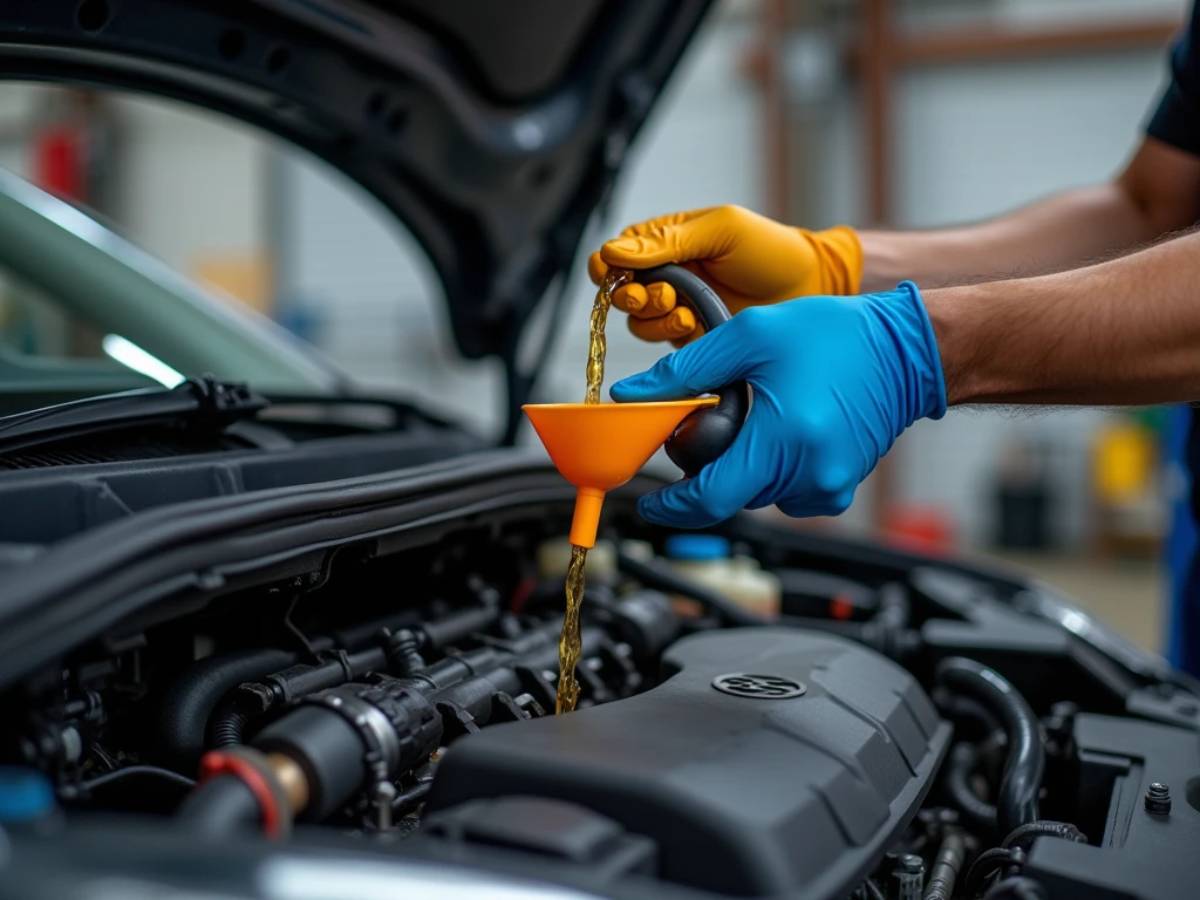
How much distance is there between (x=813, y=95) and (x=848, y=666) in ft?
19.2

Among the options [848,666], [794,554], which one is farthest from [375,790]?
[794,554]

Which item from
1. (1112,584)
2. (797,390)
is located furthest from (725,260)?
(1112,584)

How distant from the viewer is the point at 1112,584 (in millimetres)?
5855

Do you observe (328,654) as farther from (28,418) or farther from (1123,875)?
(1123,875)

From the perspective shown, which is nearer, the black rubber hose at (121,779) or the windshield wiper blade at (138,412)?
the black rubber hose at (121,779)

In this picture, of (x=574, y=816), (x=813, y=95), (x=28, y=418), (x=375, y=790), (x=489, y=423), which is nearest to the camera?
(x=574, y=816)

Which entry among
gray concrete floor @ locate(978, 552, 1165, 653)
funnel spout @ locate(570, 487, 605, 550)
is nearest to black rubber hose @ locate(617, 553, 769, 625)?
funnel spout @ locate(570, 487, 605, 550)

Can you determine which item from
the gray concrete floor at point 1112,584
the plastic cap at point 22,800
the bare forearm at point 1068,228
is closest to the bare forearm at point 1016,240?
the bare forearm at point 1068,228

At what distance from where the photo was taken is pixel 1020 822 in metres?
1.03

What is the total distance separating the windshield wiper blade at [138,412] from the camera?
100 centimetres

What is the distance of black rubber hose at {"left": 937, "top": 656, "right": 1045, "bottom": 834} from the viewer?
104 centimetres

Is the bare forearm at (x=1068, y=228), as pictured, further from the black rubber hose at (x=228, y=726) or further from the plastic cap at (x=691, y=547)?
the black rubber hose at (x=228, y=726)

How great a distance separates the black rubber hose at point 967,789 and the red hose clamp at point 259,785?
80 cm

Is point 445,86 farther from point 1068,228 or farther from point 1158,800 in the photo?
point 1158,800
